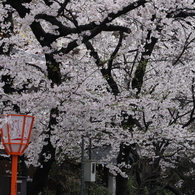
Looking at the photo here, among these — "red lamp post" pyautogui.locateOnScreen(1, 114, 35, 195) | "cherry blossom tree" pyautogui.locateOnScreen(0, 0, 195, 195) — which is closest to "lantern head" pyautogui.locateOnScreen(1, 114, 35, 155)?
"red lamp post" pyautogui.locateOnScreen(1, 114, 35, 195)

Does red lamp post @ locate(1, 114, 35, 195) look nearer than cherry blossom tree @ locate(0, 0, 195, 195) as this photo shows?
Yes

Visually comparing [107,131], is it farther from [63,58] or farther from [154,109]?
[63,58]

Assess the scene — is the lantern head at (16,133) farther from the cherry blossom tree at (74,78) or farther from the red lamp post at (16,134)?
the cherry blossom tree at (74,78)

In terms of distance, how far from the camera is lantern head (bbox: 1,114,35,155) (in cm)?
671

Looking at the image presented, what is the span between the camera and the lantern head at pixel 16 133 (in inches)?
264

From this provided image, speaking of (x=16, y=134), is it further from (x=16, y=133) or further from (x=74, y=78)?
(x=74, y=78)

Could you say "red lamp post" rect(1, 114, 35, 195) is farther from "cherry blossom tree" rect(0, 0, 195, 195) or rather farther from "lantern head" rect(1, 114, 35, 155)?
"cherry blossom tree" rect(0, 0, 195, 195)

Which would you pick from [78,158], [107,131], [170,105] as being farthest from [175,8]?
[78,158]

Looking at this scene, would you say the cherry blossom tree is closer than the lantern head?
No

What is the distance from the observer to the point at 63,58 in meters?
7.73

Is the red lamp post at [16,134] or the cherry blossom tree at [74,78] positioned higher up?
the cherry blossom tree at [74,78]

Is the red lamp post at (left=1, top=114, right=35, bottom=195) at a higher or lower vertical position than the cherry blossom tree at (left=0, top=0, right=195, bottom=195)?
lower

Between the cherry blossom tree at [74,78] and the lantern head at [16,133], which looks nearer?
the lantern head at [16,133]

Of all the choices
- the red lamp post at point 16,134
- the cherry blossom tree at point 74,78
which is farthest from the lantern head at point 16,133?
the cherry blossom tree at point 74,78
